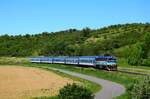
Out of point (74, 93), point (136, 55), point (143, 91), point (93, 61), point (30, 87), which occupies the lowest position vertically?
point (30, 87)

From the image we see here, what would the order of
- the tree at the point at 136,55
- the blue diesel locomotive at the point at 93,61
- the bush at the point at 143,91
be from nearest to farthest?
the bush at the point at 143,91
the blue diesel locomotive at the point at 93,61
the tree at the point at 136,55

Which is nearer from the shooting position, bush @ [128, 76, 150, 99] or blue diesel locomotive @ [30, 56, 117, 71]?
bush @ [128, 76, 150, 99]

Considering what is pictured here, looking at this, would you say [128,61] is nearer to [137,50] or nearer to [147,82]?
[137,50]

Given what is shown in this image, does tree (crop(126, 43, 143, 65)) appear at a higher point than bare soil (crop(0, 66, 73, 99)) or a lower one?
higher

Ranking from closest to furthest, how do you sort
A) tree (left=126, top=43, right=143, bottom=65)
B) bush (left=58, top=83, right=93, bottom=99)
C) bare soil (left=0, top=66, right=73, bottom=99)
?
bush (left=58, top=83, right=93, bottom=99)
bare soil (left=0, top=66, right=73, bottom=99)
tree (left=126, top=43, right=143, bottom=65)

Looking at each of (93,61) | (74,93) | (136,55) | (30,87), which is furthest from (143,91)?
(136,55)

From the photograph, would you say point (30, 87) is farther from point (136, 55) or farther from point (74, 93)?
point (136, 55)

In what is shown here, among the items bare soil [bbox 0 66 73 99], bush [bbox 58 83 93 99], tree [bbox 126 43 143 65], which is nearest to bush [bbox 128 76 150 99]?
bush [bbox 58 83 93 99]

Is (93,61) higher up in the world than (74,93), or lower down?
higher up

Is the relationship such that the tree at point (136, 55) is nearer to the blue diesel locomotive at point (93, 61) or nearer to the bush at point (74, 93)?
the blue diesel locomotive at point (93, 61)

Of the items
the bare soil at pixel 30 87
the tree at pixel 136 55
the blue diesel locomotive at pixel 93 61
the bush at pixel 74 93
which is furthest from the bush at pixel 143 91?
the tree at pixel 136 55

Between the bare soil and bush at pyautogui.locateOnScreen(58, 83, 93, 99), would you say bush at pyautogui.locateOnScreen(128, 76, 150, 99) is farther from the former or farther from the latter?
the bare soil

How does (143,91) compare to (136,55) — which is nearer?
(143,91)

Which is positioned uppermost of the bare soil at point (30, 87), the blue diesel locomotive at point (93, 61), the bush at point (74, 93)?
the blue diesel locomotive at point (93, 61)
